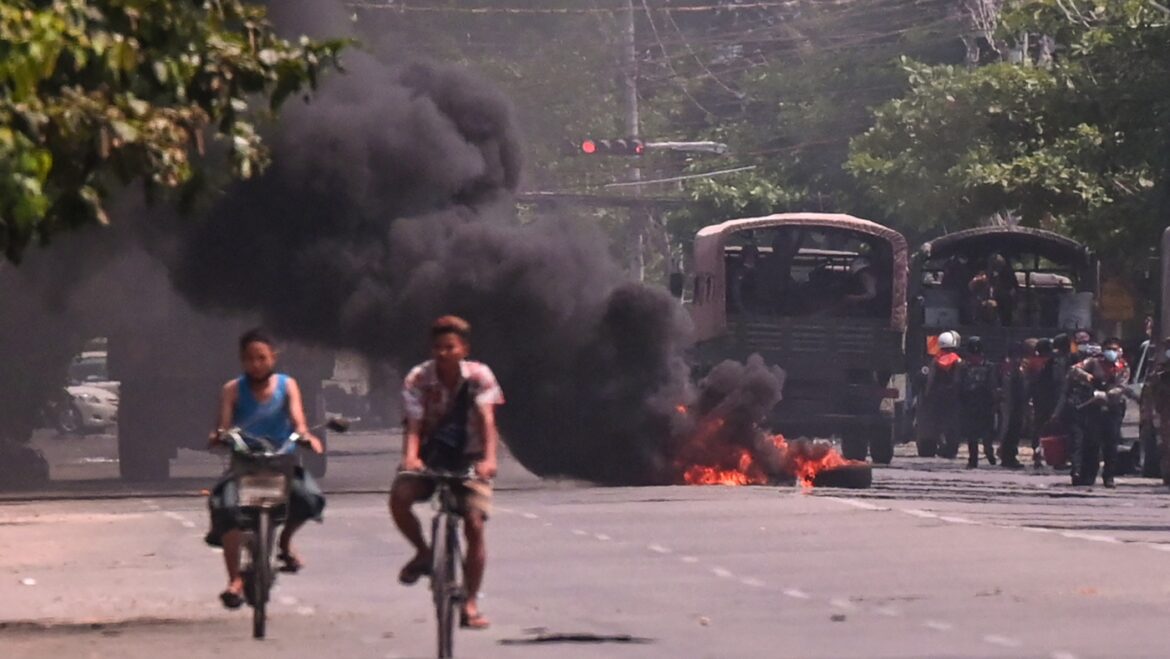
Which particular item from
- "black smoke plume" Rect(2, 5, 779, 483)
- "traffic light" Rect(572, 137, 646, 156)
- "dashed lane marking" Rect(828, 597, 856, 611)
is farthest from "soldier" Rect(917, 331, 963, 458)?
"dashed lane marking" Rect(828, 597, 856, 611)

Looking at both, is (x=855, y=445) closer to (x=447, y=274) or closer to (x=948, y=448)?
(x=948, y=448)

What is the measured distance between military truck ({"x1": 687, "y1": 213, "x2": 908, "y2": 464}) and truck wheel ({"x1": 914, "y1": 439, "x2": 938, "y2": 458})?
1.11 m

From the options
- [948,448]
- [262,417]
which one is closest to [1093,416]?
[948,448]

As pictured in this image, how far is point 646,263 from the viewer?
209 ft

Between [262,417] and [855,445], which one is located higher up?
[855,445]

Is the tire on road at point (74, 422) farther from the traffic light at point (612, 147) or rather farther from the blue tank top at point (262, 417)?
the blue tank top at point (262, 417)

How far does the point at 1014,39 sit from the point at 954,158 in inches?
129

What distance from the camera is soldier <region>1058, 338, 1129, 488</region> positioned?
2381cm

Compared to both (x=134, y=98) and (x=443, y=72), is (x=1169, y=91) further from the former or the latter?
(x=134, y=98)

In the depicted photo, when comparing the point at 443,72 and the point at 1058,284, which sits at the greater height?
the point at 443,72

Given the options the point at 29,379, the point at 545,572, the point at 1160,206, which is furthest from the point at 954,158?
the point at 545,572

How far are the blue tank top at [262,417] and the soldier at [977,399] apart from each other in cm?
1872

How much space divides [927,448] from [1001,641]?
897 inches

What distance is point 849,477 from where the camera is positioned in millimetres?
23547
